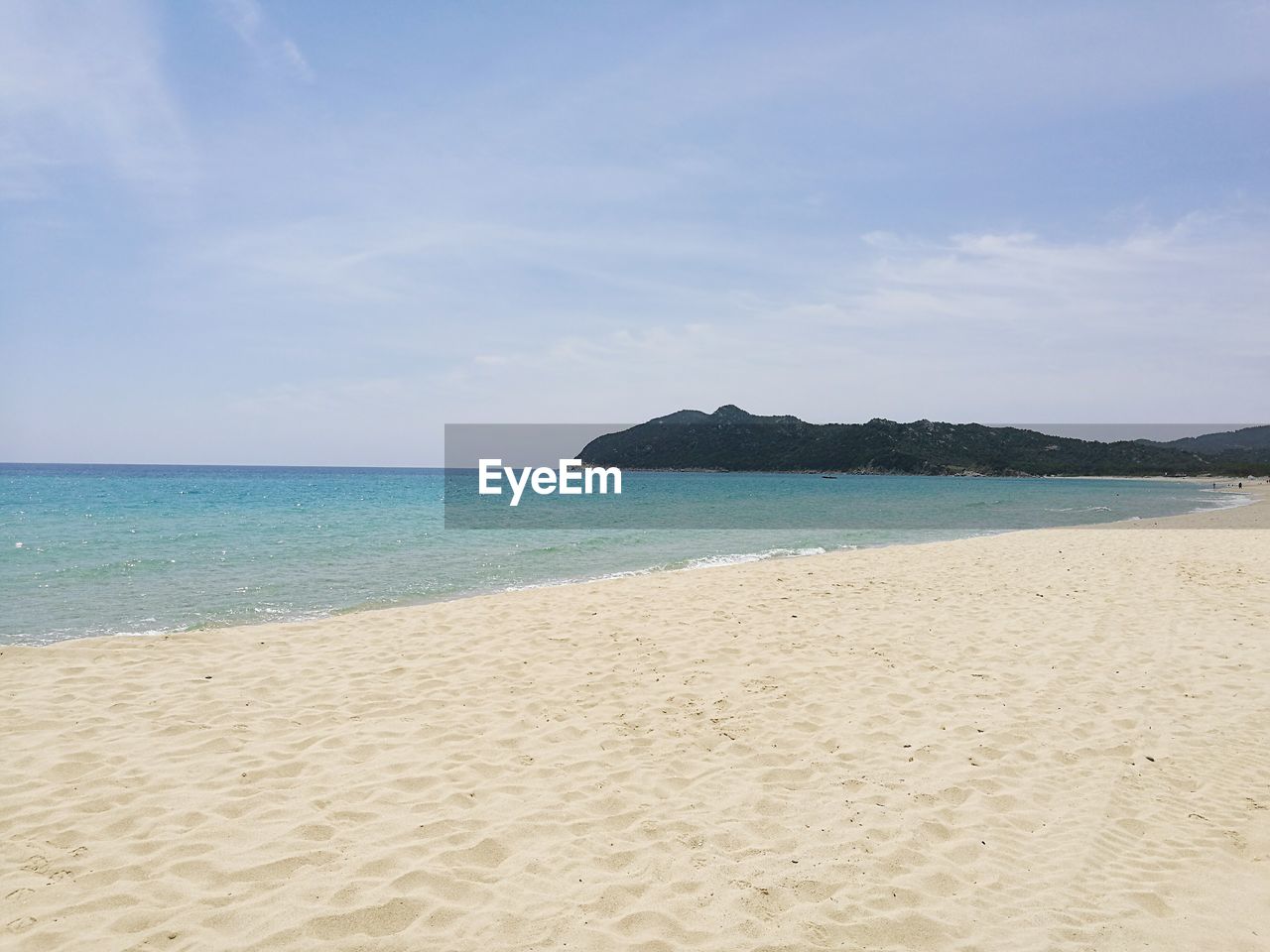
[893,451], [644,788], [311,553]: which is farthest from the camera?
[893,451]

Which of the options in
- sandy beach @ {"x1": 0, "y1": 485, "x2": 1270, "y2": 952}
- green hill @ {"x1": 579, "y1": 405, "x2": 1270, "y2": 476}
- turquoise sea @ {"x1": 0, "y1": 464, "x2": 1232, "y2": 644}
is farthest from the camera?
green hill @ {"x1": 579, "y1": 405, "x2": 1270, "y2": 476}

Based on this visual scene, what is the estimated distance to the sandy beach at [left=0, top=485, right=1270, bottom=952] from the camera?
3.56m

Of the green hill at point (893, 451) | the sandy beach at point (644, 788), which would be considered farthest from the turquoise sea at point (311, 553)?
the green hill at point (893, 451)

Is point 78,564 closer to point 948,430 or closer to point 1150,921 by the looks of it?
point 1150,921

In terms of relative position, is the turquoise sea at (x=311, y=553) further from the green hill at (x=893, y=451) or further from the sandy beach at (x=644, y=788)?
the green hill at (x=893, y=451)

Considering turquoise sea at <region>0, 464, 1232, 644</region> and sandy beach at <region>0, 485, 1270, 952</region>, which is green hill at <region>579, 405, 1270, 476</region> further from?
sandy beach at <region>0, 485, 1270, 952</region>

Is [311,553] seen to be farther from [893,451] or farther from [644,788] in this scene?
[893,451]

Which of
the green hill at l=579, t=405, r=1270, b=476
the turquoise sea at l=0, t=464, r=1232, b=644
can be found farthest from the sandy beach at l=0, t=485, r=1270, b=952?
the green hill at l=579, t=405, r=1270, b=476

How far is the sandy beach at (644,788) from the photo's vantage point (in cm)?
356

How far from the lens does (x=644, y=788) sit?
16.5ft

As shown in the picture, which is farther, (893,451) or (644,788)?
(893,451)

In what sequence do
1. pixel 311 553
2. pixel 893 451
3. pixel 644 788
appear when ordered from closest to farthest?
1. pixel 644 788
2. pixel 311 553
3. pixel 893 451

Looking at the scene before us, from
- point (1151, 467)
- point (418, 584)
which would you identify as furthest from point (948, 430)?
point (418, 584)

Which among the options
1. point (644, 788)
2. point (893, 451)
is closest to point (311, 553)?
point (644, 788)
